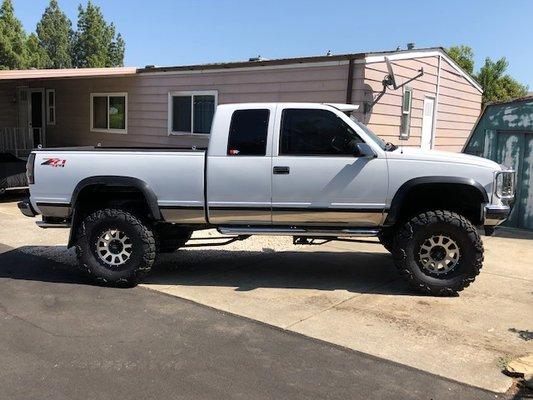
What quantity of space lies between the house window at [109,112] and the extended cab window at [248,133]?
31.5ft

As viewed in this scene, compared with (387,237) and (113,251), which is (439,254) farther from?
(113,251)

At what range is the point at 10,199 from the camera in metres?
13.2

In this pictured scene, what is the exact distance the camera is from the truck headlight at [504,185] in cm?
583

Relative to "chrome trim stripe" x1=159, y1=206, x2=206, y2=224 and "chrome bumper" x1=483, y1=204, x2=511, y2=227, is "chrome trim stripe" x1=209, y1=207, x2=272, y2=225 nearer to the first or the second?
"chrome trim stripe" x1=159, y1=206, x2=206, y2=224

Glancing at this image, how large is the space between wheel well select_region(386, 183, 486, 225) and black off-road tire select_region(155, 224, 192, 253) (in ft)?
8.30

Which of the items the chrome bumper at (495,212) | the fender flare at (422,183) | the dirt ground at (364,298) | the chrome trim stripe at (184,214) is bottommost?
the dirt ground at (364,298)

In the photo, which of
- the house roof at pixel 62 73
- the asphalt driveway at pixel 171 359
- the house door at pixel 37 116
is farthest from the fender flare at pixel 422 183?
the house door at pixel 37 116

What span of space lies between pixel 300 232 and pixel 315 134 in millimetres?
1081

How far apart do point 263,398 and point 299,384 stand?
0.32 meters

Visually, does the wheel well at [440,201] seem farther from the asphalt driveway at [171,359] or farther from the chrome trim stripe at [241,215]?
the asphalt driveway at [171,359]

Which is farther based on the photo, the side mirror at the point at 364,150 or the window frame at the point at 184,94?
the window frame at the point at 184,94

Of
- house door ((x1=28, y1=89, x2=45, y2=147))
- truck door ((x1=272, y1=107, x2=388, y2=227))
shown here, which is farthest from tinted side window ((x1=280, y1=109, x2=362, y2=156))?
house door ((x1=28, y1=89, x2=45, y2=147))

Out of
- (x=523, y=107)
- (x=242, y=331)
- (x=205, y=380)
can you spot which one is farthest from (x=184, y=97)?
(x=205, y=380)

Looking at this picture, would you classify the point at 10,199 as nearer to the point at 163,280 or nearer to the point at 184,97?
the point at 184,97
